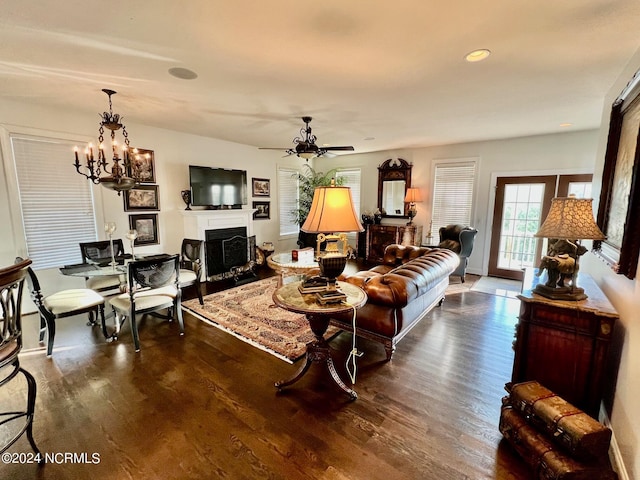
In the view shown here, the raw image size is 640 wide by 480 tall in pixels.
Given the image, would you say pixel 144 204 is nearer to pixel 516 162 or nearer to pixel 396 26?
pixel 396 26

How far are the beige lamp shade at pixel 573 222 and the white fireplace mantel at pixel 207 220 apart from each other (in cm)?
477

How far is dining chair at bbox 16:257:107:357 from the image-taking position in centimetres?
264

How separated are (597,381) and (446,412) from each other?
90cm

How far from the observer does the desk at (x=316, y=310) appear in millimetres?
1904

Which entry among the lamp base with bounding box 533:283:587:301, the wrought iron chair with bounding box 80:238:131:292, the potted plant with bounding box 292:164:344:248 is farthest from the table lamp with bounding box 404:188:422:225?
the wrought iron chair with bounding box 80:238:131:292

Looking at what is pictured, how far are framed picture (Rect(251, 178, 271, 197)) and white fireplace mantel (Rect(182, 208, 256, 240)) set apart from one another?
71 centimetres

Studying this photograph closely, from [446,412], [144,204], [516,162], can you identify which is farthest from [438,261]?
[144,204]

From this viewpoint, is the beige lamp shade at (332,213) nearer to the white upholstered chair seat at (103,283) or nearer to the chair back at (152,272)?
the chair back at (152,272)

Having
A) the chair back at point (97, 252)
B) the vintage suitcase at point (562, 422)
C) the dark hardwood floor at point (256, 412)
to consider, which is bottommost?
the dark hardwood floor at point (256, 412)

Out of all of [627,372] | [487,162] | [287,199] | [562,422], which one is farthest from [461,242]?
[287,199]

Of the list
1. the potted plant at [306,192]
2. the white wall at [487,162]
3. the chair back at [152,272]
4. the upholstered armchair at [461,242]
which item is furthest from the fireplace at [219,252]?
the upholstered armchair at [461,242]

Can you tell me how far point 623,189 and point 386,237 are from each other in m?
4.63

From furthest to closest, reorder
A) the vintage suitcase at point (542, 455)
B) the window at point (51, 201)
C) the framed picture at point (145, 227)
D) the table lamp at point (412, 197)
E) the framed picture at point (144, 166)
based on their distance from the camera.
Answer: the table lamp at point (412, 197) → the framed picture at point (145, 227) → the framed picture at point (144, 166) → the window at point (51, 201) → the vintage suitcase at point (542, 455)

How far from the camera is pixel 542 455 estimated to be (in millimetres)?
1473
